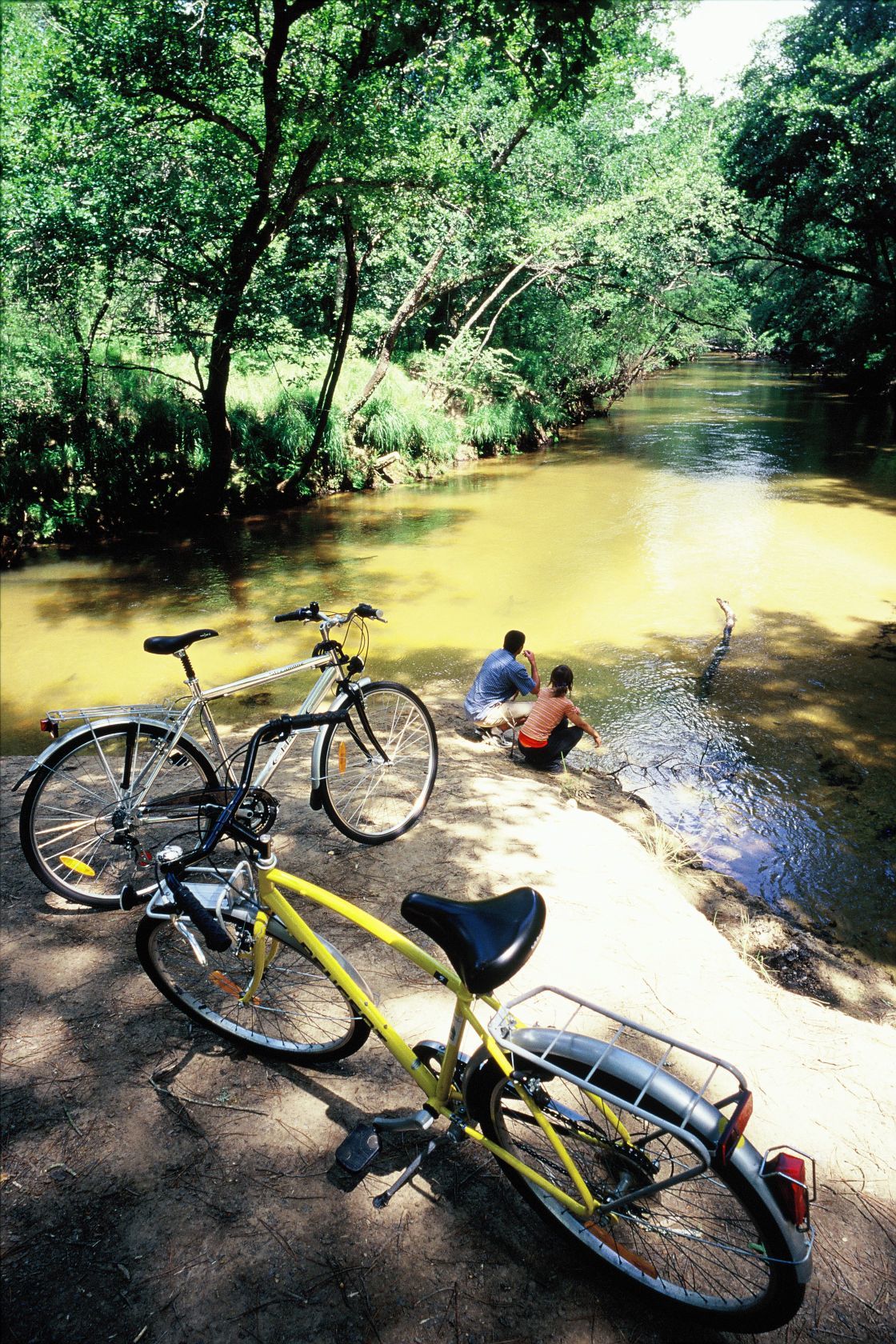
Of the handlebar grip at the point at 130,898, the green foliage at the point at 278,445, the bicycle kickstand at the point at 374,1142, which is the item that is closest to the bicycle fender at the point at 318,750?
the handlebar grip at the point at 130,898

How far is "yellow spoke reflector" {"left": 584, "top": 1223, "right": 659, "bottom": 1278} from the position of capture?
200cm

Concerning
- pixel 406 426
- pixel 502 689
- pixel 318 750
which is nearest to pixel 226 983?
pixel 318 750

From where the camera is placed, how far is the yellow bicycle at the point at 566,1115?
1755mm

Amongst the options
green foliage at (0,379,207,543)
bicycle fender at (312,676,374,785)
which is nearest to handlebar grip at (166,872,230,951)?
bicycle fender at (312,676,374,785)

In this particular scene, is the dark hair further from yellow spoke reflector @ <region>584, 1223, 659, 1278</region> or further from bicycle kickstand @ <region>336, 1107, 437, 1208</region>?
yellow spoke reflector @ <region>584, 1223, 659, 1278</region>

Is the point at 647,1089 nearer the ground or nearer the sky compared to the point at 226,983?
nearer the sky

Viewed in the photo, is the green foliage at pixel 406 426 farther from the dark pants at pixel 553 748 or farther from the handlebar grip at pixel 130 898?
the handlebar grip at pixel 130 898

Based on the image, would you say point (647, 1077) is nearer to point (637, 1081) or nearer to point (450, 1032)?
point (637, 1081)

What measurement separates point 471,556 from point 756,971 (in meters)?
9.06

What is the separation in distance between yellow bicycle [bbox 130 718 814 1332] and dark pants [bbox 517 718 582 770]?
12.4ft

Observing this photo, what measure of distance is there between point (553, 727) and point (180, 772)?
3.13m

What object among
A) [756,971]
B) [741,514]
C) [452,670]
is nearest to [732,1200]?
[756,971]

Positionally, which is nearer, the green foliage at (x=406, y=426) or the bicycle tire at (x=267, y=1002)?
the bicycle tire at (x=267, y=1002)

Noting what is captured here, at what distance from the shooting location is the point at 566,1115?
6.72 feet
